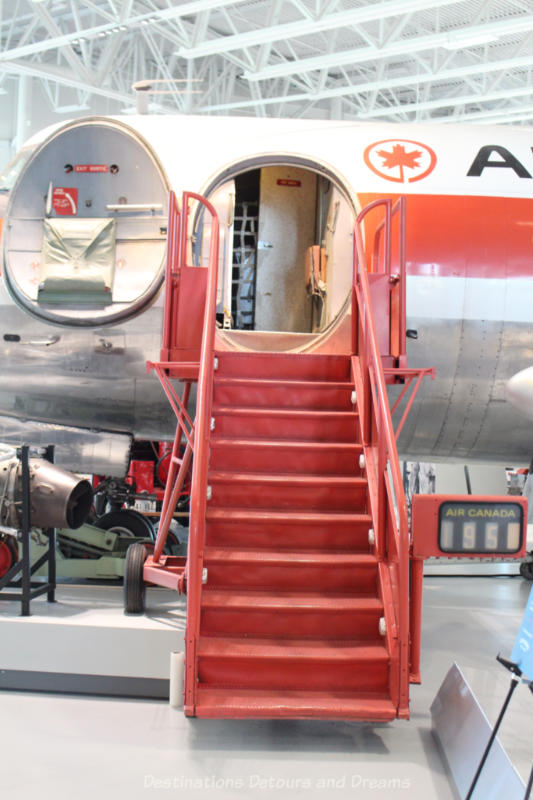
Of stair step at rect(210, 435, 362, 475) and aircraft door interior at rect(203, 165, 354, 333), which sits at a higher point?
aircraft door interior at rect(203, 165, 354, 333)

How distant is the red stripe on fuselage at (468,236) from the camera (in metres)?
6.80

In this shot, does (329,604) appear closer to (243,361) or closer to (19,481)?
(243,361)

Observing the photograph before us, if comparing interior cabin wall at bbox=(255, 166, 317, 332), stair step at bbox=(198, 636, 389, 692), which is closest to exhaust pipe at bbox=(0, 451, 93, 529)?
stair step at bbox=(198, 636, 389, 692)

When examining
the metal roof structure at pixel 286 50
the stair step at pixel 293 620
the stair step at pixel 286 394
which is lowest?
the stair step at pixel 293 620

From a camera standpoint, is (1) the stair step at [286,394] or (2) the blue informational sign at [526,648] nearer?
(2) the blue informational sign at [526,648]

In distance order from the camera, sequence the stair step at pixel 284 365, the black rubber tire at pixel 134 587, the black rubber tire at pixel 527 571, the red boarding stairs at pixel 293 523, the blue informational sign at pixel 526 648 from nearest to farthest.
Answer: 1. the blue informational sign at pixel 526 648
2. the red boarding stairs at pixel 293 523
3. the black rubber tire at pixel 134 587
4. the stair step at pixel 284 365
5. the black rubber tire at pixel 527 571

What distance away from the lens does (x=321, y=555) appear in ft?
16.3

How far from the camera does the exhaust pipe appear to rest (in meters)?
6.35

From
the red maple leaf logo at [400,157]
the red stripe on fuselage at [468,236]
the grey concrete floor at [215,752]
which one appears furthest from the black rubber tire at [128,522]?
the red maple leaf logo at [400,157]

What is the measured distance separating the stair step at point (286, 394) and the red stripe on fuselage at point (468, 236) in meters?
1.53

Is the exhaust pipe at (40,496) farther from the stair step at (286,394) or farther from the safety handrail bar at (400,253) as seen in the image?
the safety handrail bar at (400,253)

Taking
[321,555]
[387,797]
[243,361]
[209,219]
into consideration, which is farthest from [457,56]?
[387,797]

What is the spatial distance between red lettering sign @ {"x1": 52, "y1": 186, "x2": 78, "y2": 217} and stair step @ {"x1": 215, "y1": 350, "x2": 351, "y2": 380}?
2112mm

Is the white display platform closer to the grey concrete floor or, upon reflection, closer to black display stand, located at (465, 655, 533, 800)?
the grey concrete floor
